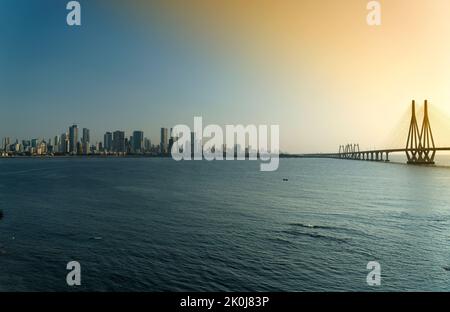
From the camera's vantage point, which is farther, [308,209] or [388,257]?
[308,209]

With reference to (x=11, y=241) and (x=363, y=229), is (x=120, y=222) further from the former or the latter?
(x=363, y=229)

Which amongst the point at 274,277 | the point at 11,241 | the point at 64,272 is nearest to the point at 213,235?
the point at 274,277

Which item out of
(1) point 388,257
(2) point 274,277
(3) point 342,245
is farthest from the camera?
(3) point 342,245
